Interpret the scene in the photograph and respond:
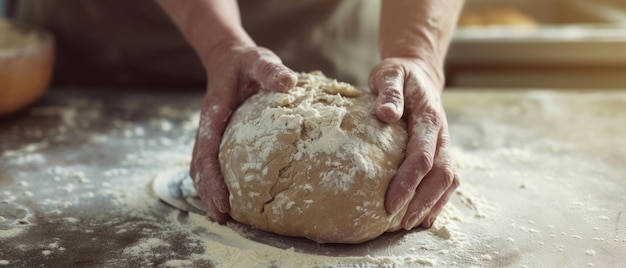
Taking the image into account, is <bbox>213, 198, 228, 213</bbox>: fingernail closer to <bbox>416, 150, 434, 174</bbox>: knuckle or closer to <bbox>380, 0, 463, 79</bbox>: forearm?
<bbox>416, 150, 434, 174</bbox>: knuckle

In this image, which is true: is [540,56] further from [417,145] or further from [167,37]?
[417,145]

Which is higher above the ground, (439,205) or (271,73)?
(271,73)

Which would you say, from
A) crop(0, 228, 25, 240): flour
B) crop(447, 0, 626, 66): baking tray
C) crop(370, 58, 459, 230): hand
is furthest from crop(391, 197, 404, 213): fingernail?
crop(447, 0, 626, 66): baking tray

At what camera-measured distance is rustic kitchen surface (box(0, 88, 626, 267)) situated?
3.98 feet

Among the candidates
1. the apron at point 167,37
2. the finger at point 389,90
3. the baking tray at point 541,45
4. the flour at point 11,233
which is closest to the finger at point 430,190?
the finger at point 389,90

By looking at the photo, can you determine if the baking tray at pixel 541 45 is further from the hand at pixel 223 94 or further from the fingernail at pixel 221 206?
the fingernail at pixel 221 206

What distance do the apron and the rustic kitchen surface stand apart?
0.10 m

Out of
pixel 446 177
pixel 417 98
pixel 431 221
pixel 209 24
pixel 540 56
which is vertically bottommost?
pixel 540 56

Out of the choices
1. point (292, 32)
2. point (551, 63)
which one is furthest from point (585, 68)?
point (292, 32)

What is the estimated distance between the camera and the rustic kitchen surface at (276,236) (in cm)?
121

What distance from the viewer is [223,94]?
Answer: 4.72 ft

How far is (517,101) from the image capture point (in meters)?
2.21

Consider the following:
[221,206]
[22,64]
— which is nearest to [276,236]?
[221,206]

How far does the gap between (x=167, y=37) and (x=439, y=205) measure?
1.23m
